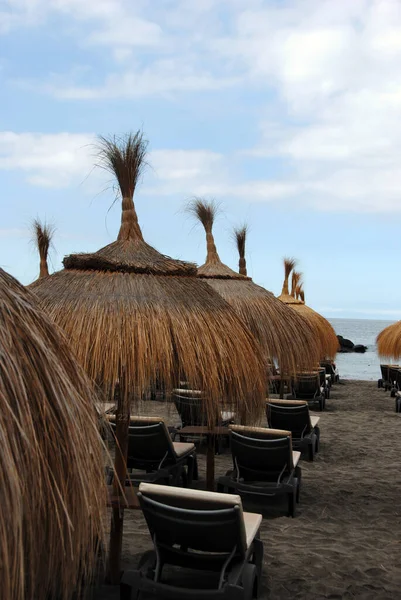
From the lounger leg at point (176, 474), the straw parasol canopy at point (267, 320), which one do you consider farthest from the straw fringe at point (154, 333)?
the straw parasol canopy at point (267, 320)

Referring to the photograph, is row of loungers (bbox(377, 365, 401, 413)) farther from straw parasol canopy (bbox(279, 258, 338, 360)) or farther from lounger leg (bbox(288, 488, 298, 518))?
lounger leg (bbox(288, 488, 298, 518))

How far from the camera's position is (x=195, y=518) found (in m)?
3.06

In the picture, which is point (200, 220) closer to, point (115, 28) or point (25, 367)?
point (115, 28)

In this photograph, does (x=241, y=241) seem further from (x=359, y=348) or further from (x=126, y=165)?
(x=359, y=348)

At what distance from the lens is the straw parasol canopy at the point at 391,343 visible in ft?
40.2

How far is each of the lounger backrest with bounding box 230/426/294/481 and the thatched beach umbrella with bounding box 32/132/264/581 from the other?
0.99m

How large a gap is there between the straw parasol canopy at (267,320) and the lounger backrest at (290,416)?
45cm

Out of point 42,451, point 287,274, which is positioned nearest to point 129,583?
point 42,451

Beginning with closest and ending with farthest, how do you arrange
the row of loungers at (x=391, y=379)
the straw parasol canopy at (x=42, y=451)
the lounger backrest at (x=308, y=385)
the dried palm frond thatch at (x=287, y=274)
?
1. the straw parasol canopy at (x=42, y=451)
2. the lounger backrest at (x=308, y=385)
3. the row of loungers at (x=391, y=379)
4. the dried palm frond thatch at (x=287, y=274)

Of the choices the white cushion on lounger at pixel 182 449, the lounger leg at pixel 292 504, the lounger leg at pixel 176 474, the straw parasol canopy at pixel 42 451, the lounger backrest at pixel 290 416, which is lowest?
the lounger leg at pixel 292 504

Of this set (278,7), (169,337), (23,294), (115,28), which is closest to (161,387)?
(169,337)

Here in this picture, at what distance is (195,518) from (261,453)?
2.29 m

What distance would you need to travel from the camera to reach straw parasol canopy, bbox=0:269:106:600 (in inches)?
61.6

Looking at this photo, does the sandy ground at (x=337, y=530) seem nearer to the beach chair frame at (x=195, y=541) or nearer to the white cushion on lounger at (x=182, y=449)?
the white cushion on lounger at (x=182, y=449)
